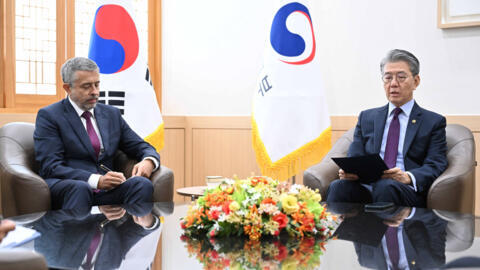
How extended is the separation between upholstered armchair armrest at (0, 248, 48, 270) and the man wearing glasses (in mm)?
2492

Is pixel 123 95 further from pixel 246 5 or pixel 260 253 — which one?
pixel 260 253

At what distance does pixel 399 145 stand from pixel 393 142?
0.04m

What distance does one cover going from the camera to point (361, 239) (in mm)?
2145

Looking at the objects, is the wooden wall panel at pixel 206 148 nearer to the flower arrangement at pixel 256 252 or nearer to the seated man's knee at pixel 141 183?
the seated man's knee at pixel 141 183

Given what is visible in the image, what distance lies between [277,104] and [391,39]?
1.05m

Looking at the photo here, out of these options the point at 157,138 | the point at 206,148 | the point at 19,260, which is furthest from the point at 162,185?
the point at 19,260

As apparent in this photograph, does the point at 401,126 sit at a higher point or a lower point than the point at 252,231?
higher

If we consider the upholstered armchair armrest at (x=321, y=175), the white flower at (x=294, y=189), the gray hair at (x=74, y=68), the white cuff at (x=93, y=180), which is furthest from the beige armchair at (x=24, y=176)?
the white flower at (x=294, y=189)

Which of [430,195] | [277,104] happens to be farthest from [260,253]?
[277,104]

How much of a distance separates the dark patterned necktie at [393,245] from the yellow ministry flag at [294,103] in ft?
7.07

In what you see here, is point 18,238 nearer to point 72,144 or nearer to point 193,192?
point 72,144

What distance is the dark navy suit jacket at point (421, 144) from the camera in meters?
3.36

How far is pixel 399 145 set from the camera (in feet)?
11.8

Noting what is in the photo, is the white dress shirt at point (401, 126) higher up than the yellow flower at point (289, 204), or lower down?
higher up
